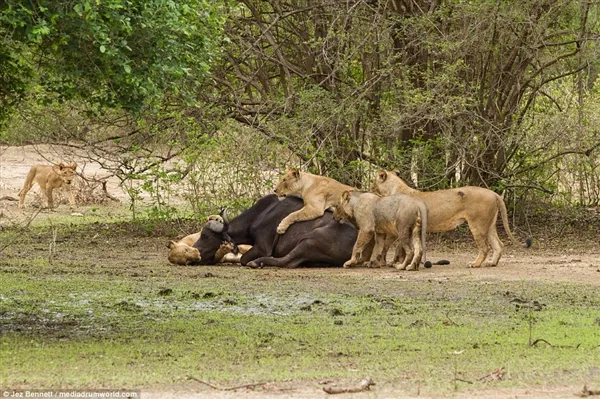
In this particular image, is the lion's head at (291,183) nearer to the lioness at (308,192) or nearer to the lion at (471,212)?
the lioness at (308,192)

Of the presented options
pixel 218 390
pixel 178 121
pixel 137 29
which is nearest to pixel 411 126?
pixel 178 121

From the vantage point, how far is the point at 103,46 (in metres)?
9.18

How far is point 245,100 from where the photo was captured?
20922 mm

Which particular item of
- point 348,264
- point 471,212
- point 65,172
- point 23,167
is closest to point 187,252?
point 348,264

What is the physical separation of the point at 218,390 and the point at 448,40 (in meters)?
11.1

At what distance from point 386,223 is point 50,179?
1055 centimetres

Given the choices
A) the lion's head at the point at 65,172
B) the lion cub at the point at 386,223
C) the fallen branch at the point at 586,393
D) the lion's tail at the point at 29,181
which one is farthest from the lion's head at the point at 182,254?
the fallen branch at the point at 586,393

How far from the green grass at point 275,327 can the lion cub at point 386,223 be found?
691 mm

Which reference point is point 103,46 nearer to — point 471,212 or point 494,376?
point 494,376

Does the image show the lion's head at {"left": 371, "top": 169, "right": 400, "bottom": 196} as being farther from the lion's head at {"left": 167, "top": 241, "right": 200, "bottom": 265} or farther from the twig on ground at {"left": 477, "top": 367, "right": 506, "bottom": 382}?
the twig on ground at {"left": 477, "top": 367, "right": 506, "bottom": 382}

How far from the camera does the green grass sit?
8.54 m

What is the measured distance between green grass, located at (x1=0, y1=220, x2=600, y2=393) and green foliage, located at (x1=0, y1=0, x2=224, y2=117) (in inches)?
81.9

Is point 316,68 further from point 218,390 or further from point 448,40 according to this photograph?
point 218,390

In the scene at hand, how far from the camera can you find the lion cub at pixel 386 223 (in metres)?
15.6
